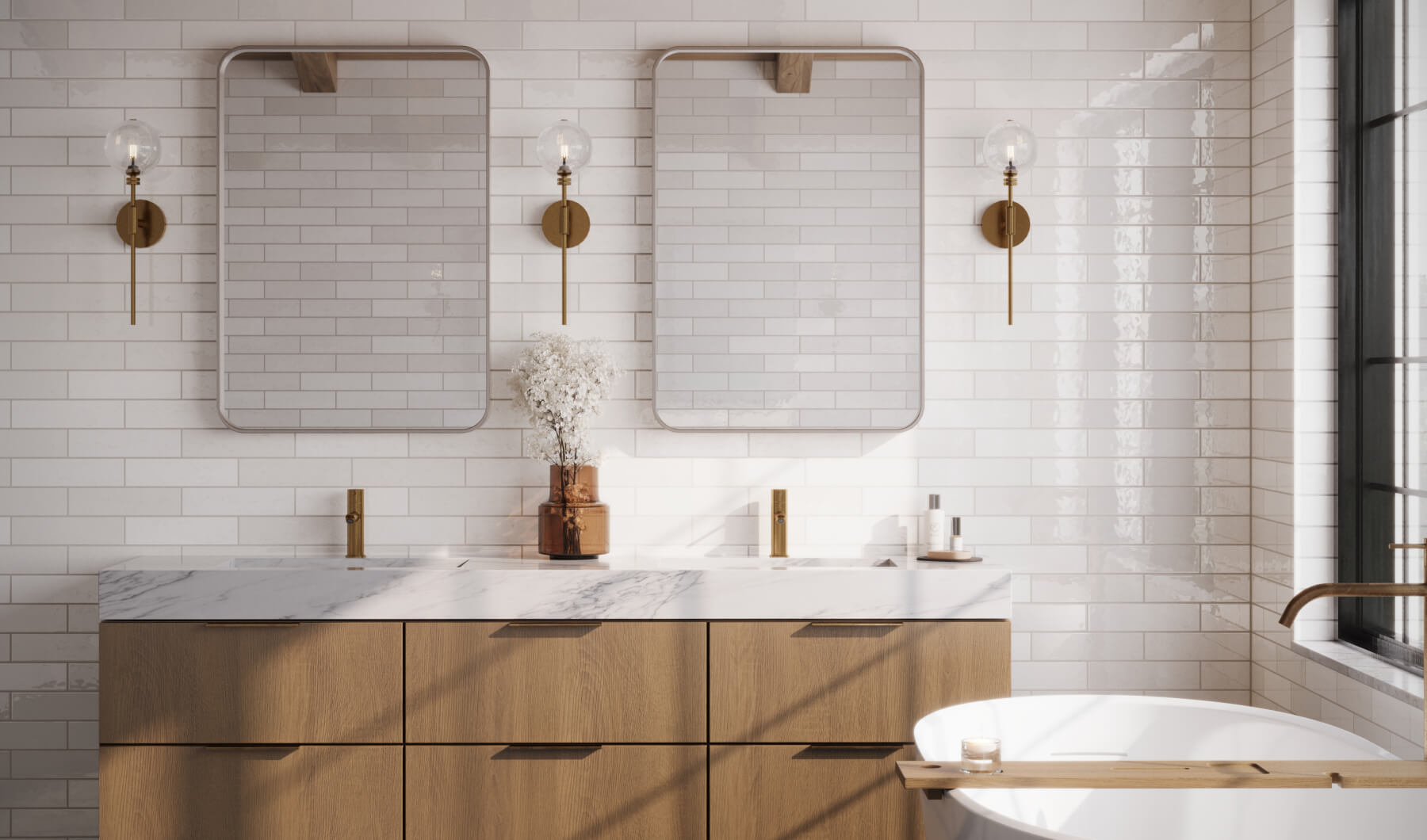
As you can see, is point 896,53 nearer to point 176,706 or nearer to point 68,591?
point 176,706

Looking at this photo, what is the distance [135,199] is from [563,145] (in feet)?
3.97

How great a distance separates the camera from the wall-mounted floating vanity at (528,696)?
238 cm

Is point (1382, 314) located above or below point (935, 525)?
above

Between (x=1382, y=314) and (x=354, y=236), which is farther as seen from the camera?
(x=354, y=236)

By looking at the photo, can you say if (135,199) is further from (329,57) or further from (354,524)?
(354,524)

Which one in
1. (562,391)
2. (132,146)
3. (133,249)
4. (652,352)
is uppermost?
(132,146)

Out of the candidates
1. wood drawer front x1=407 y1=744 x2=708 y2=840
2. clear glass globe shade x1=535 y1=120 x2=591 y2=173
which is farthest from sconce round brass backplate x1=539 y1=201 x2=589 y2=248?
wood drawer front x1=407 y1=744 x2=708 y2=840

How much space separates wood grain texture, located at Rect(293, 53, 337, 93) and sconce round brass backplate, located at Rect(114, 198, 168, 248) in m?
0.55

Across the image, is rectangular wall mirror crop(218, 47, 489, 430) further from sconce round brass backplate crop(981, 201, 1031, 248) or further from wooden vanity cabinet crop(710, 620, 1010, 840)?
sconce round brass backplate crop(981, 201, 1031, 248)

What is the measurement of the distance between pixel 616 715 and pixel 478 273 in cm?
130

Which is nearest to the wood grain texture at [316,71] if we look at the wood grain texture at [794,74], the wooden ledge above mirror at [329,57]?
the wooden ledge above mirror at [329,57]

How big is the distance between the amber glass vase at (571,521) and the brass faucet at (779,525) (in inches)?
18.6

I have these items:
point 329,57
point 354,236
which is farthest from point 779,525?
point 329,57

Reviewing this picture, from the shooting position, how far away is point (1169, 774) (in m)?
1.59
